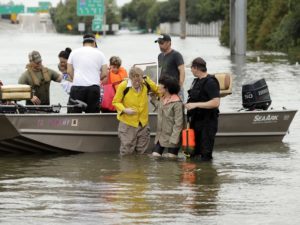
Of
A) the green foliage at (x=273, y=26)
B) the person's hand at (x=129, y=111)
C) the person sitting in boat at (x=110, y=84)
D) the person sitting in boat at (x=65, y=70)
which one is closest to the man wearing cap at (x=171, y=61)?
the person's hand at (x=129, y=111)

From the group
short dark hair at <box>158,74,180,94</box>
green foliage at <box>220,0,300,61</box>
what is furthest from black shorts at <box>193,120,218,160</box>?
green foliage at <box>220,0,300,61</box>

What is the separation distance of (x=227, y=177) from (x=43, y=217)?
12.6 feet

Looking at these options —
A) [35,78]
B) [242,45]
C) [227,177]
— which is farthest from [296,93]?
[242,45]

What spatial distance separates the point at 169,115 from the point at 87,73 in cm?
160

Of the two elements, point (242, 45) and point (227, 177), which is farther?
point (242, 45)

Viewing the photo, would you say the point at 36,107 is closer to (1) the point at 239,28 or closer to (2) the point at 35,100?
(2) the point at 35,100

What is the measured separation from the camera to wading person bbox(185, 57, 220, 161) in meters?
16.0

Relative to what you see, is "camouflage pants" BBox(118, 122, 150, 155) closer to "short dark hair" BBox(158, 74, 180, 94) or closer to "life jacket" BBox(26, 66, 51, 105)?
"short dark hair" BBox(158, 74, 180, 94)

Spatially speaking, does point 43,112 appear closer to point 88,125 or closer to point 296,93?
point 88,125

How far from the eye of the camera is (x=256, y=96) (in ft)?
60.8

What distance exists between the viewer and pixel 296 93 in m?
31.1

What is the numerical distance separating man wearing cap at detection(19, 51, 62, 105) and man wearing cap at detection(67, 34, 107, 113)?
67 centimetres

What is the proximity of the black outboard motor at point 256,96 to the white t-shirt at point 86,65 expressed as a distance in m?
2.57

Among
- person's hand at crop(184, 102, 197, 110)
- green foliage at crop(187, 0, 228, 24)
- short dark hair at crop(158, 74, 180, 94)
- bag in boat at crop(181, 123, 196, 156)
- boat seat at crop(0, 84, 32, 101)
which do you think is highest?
short dark hair at crop(158, 74, 180, 94)
